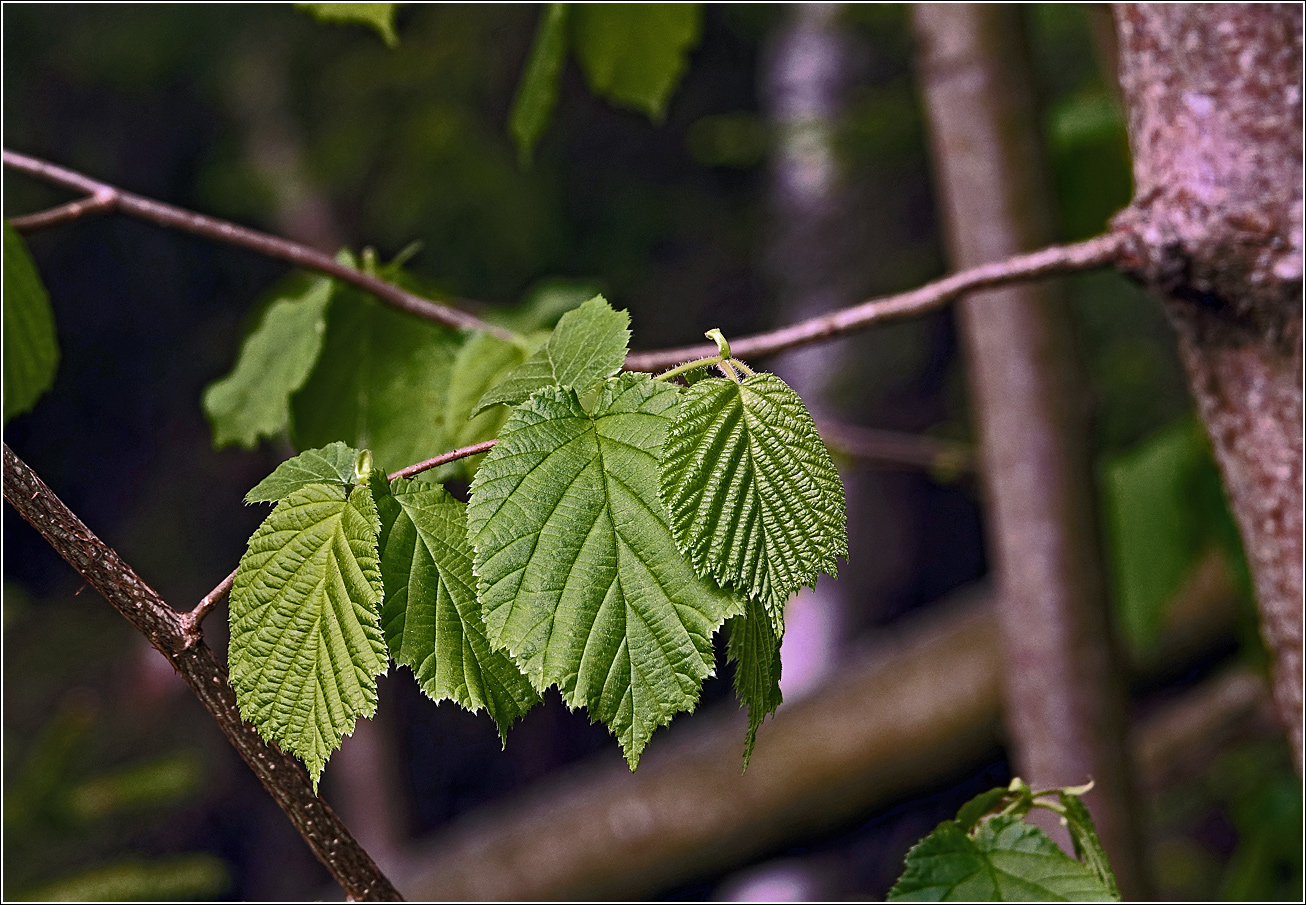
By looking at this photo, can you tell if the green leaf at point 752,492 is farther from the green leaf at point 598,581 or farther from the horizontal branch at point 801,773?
the horizontal branch at point 801,773

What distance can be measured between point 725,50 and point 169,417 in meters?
2.01

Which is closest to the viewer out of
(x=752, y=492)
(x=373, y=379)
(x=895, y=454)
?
(x=752, y=492)

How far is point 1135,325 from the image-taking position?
2846 millimetres

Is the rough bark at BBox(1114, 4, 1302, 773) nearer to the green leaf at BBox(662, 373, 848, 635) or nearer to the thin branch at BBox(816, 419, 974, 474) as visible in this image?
the green leaf at BBox(662, 373, 848, 635)

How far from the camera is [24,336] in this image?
0.59m

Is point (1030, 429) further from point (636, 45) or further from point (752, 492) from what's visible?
point (752, 492)

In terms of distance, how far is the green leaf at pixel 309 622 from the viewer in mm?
342

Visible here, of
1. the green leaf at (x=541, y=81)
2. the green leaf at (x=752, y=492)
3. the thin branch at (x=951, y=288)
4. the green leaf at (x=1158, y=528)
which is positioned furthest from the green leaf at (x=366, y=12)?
the green leaf at (x=1158, y=528)

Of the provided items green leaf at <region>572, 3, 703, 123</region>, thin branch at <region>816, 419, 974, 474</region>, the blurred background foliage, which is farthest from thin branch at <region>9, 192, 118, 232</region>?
the blurred background foliage

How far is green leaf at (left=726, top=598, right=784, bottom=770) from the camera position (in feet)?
1.14

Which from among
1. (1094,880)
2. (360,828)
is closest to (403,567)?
(1094,880)

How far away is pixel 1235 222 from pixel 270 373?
0.53 meters

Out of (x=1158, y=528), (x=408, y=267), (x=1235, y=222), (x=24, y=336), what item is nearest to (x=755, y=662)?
(x=1235, y=222)

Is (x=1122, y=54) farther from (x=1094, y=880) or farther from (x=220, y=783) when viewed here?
(x=220, y=783)
